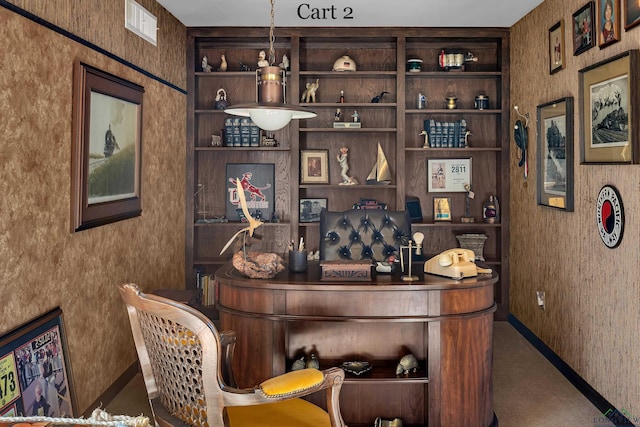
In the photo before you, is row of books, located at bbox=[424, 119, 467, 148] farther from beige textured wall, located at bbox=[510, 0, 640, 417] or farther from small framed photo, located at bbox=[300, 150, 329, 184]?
small framed photo, located at bbox=[300, 150, 329, 184]

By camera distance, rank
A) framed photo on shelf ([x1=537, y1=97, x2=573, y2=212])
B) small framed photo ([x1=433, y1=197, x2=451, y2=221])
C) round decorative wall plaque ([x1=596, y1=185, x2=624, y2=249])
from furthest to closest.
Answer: small framed photo ([x1=433, y1=197, x2=451, y2=221]) → framed photo on shelf ([x1=537, y1=97, x2=573, y2=212]) → round decorative wall plaque ([x1=596, y1=185, x2=624, y2=249])

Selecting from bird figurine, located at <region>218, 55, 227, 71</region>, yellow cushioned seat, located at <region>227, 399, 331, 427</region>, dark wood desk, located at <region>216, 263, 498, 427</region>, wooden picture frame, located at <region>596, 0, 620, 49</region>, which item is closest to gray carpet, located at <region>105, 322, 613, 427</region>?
dark wood desk, located at <region>216, 263, 498, 427</region>

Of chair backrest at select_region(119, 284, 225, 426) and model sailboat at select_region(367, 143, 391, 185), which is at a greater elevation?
model sailboat at select_region(367, 143, 391, 185)

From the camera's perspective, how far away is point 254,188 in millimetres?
5418

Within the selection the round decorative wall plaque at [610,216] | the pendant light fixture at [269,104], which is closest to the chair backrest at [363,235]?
the pendant light fixture at [269,104]

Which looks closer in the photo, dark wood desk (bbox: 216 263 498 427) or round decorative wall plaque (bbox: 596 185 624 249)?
dark wood desk (bbox: 216 263 498 427)

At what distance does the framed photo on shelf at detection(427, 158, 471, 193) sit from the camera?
541 cm

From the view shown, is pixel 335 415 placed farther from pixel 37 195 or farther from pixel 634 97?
pixel 634 97

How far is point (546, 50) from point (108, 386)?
3946 millimetres

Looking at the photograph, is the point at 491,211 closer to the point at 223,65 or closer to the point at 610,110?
the point at 610,110

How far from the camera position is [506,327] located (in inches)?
202

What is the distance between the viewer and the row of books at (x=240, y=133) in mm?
5234

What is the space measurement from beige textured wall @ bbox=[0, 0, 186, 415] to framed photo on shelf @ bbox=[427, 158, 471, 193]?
266 cm

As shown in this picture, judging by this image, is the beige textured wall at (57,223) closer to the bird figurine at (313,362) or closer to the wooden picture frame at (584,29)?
the bird figurine at (313,362)
